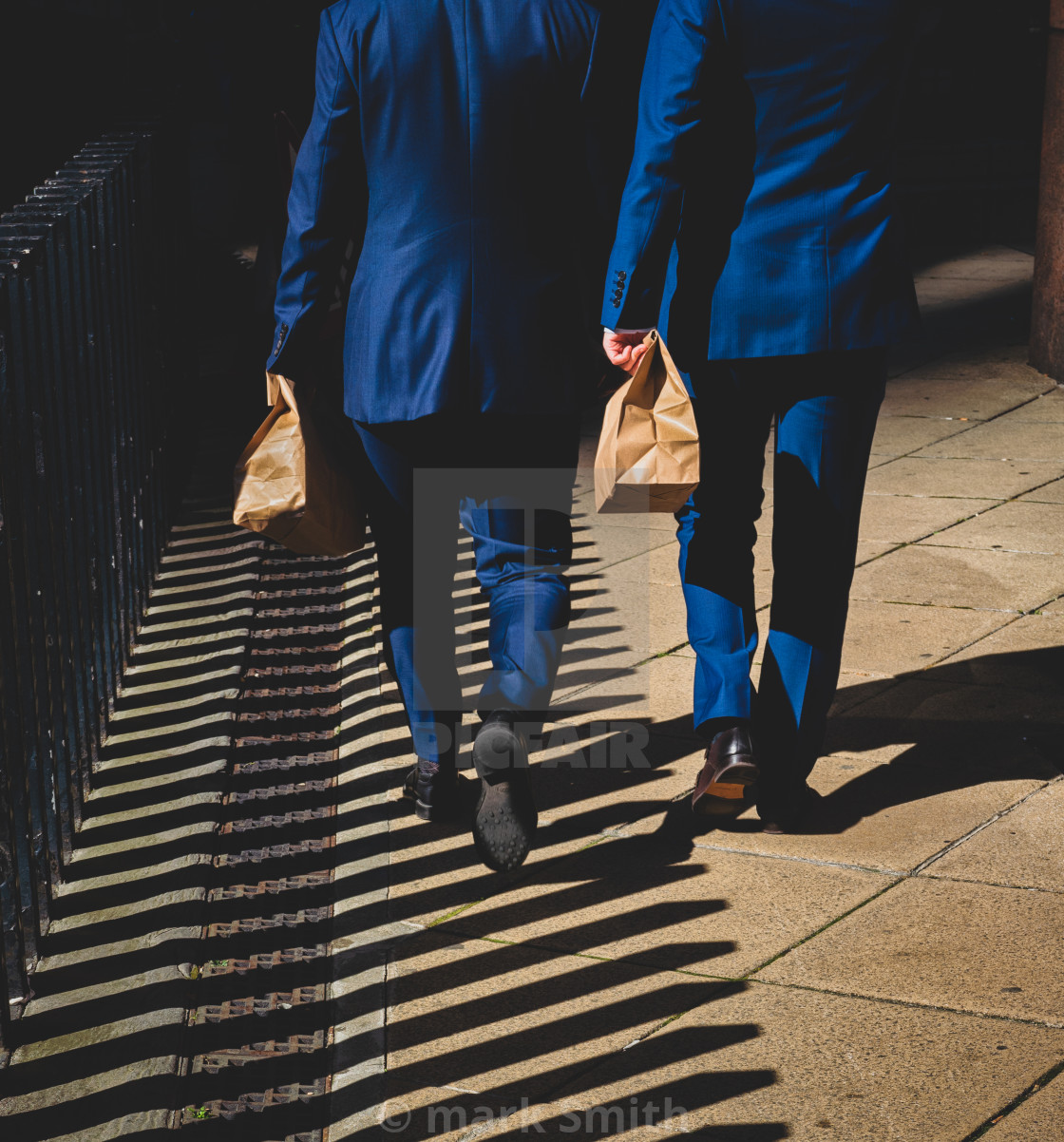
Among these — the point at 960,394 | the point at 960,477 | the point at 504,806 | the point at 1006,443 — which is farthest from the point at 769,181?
the point at 960,394

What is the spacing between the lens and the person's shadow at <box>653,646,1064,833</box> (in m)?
4.09

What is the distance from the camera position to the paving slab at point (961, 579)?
543cm

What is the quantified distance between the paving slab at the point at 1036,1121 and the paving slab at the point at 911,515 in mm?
3477

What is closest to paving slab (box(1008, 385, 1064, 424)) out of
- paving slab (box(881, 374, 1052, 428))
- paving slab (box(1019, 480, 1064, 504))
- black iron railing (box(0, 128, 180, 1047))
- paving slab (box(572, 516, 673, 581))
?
paving slab (box(881, 374, 1052, 428))

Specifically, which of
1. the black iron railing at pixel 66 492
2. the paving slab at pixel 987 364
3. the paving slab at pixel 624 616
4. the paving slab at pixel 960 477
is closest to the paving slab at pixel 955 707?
the paving slab at pixel 624 616

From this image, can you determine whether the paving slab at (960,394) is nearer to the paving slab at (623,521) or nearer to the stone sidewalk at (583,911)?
the paving slab at (623,521)

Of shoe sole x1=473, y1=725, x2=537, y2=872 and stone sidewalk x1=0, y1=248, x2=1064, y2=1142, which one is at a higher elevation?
shoe sole x1=473, y1=725, x2=537, y2=872

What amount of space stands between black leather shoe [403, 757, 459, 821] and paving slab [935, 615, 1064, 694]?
5.34ft

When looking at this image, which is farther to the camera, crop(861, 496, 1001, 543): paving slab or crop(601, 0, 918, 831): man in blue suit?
crop(861, 496, 1001, 543): paving slab

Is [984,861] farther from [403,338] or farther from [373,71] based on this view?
[373,71]

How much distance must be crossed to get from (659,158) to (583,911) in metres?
1.69

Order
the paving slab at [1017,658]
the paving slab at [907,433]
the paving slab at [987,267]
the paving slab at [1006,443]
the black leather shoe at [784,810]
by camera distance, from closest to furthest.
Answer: the black leather shoe at [784,810] → the paving slab at [1017,658] → the paving slab at [1006,443] → the paving slab at [907,433] → the paving slab at [987,267]

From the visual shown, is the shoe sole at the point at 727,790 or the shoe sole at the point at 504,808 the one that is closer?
the shoe sole at the point at 504,808

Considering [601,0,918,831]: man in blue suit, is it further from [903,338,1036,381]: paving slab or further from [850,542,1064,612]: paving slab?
[903,338,1036,381]: paving slab
